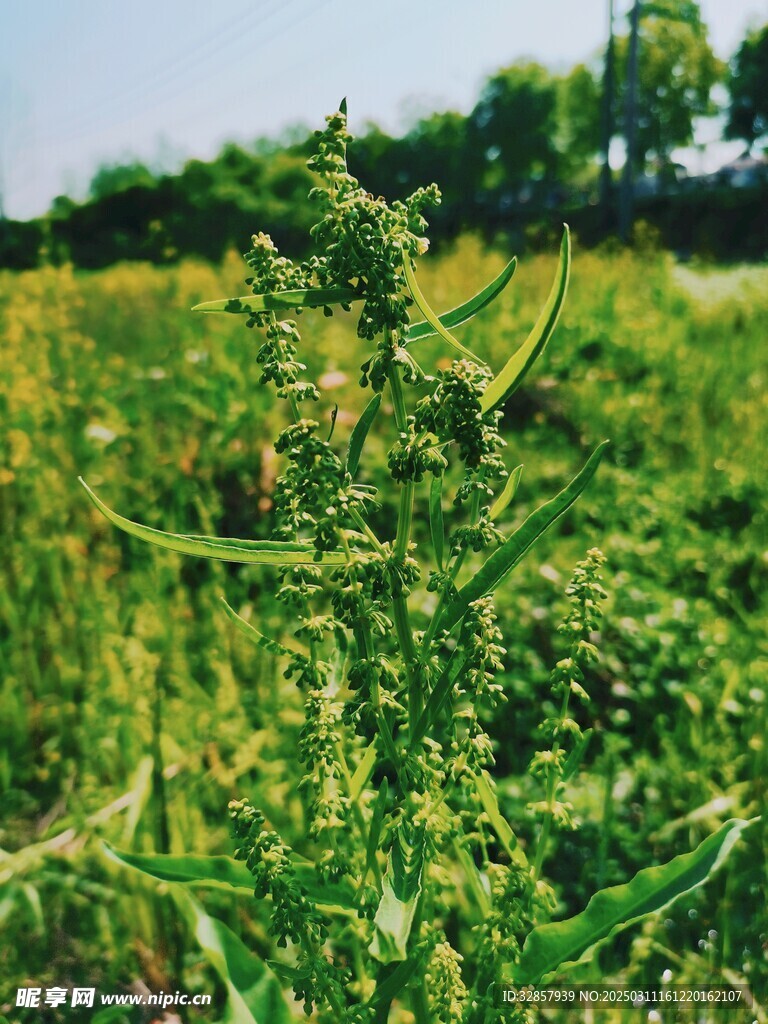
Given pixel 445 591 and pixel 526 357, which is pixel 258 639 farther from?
pixel 526 357

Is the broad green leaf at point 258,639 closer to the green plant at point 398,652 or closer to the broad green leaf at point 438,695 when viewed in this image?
the green plant at point 398,652

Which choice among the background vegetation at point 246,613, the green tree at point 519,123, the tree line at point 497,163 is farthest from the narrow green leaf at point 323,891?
the green tree at point 519,123

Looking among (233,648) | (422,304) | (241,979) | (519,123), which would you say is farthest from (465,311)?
(519,123)

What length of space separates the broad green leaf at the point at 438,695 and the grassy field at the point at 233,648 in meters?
0.85

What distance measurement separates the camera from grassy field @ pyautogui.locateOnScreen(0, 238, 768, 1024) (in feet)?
5.06

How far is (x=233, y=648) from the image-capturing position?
7.11 ft

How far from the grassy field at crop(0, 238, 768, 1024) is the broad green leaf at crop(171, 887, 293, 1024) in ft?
1.48

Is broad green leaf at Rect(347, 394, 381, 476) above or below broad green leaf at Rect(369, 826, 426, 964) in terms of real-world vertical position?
above

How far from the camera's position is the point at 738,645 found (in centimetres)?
217

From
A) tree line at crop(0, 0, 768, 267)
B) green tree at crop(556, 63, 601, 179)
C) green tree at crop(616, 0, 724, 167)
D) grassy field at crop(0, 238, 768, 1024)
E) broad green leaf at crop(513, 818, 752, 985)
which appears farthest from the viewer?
green tree at crop(556, 63, 601, 179)

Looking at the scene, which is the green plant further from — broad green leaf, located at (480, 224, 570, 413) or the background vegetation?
the background vegetation

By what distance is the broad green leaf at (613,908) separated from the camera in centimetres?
89

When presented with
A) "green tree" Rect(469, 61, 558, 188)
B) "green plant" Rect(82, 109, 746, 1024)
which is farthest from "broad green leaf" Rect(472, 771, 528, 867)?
"green tree" Rect(469, 61, 558, 188)

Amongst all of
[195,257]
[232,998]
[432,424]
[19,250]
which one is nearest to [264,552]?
[432,424]
